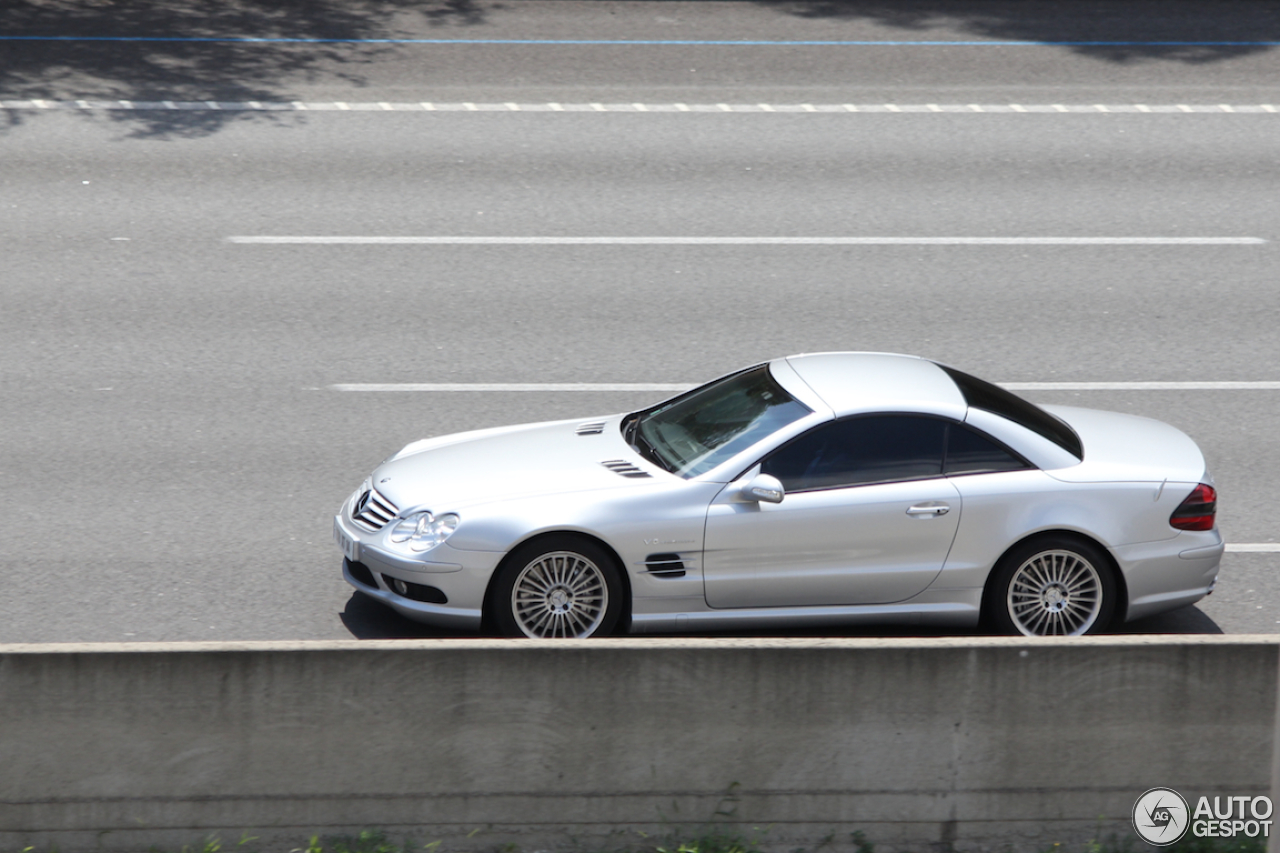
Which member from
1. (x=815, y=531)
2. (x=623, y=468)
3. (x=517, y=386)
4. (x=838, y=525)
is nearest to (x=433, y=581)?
(x=623, y=468)

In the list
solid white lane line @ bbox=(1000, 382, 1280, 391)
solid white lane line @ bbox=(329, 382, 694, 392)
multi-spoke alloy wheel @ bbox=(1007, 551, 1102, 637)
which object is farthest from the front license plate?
solid white lane line @ bbox=(1000, 382, 1280, 391)

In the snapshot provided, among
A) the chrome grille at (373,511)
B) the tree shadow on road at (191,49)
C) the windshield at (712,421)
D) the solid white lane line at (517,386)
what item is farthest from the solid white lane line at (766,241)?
the chrome grille at (373,511)

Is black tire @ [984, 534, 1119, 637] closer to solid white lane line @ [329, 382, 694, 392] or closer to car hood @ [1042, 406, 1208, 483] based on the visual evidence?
car hood @ [1042, 406, 1208, 483]

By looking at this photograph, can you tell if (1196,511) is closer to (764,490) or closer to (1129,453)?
(1129,453)

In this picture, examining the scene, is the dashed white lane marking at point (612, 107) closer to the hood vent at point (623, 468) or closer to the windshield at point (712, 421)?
the windshield at point (712, 421)

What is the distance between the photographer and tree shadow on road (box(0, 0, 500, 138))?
16.1 metres

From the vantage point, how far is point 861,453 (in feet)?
23.4

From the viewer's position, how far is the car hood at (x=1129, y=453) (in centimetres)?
717

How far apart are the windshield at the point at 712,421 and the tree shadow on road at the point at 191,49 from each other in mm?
9172

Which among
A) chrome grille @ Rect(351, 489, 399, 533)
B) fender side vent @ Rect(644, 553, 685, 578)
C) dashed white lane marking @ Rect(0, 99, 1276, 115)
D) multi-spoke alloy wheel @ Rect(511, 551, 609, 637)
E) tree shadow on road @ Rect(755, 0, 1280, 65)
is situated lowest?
multi-spoke alloy wheel @ Rect(511, 551, 609, 637)

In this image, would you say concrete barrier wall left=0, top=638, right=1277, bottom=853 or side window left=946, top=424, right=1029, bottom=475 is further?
side window left=946, top=424, right=1029, bottom=475

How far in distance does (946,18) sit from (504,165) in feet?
27.2

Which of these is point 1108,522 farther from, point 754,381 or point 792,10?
point 792,10

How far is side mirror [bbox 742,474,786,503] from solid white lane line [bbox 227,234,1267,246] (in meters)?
6.27
